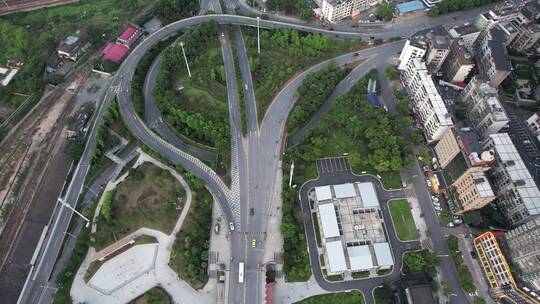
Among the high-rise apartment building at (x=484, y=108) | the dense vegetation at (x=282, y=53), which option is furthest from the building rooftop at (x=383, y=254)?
the dense vegetation at (x=282, y=53)

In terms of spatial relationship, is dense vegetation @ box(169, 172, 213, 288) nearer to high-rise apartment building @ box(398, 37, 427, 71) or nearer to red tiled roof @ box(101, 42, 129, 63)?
red tiled roof @ box(101, 42, 129, 63)

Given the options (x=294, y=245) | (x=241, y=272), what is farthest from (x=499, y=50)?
(x=241, y=272)

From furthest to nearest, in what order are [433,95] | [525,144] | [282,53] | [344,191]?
[282,53]
[433,95]
[525,144]
[344,191]

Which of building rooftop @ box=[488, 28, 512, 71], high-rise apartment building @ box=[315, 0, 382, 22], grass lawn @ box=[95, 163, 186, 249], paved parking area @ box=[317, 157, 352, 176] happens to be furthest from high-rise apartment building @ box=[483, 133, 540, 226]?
grass lawn @ box=[95, 163, 186, 249]

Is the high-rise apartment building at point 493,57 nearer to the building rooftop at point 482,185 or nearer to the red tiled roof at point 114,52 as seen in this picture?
the building rooftop at point 482,185

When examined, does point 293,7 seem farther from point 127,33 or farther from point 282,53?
point 127,33
